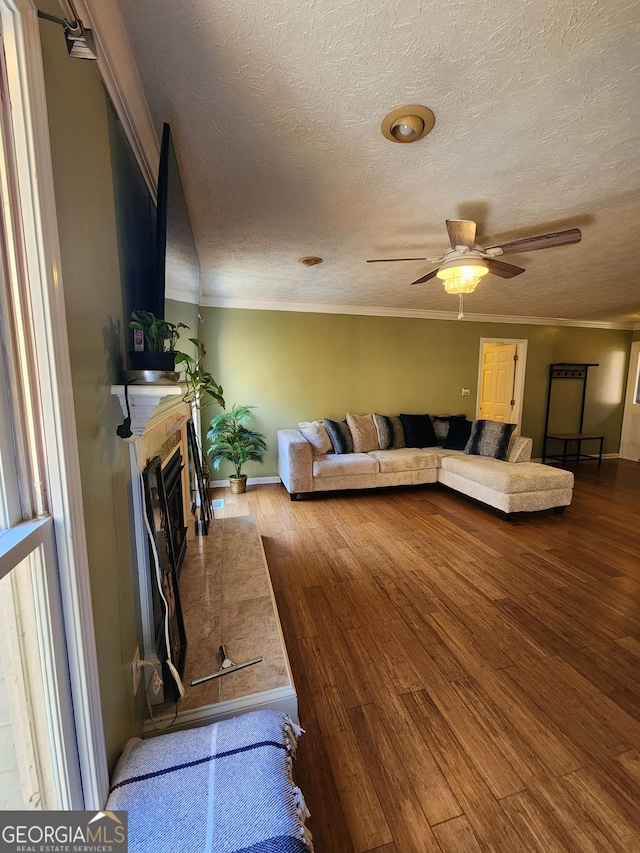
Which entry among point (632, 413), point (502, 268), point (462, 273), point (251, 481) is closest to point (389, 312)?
point (502, 268)

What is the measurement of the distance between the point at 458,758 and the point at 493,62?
2.38 m

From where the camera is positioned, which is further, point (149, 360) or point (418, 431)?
point (418, 431)

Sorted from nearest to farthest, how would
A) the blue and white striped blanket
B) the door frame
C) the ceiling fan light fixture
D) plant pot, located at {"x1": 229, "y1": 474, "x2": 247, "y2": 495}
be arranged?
the blue and white striped blanket
the ceiling fan light fixture
plant pot, located at {"x1": 229, "y1": 474, "x2": 247, "y2": 495}
the door frame

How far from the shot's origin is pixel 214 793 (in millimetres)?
785

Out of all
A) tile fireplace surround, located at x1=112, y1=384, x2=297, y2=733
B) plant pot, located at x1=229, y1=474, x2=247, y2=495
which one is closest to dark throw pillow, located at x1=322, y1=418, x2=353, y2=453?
plant pot, located at x1=229, y1=474, x2=247, y2=495

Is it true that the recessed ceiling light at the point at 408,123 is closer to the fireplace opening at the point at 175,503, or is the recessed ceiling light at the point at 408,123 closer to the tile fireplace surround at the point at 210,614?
the tile fireplace surround at the point at 210,614

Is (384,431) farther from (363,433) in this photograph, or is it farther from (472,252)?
(472,252)

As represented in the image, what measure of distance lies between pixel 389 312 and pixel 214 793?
4864mm

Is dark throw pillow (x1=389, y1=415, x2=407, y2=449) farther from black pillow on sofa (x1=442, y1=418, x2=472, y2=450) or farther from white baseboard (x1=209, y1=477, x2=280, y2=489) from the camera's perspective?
white baseboard (x1=209, y1=477, x2=280, y2=489)

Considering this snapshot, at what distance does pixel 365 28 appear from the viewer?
96 cm

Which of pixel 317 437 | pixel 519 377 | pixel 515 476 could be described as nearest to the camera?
pixel 515 476

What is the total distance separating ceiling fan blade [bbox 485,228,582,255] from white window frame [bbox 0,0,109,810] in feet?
7.33

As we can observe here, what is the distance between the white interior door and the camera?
599cm

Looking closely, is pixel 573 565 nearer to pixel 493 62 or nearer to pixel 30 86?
pixel 493 62
